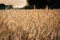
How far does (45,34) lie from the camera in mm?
2580

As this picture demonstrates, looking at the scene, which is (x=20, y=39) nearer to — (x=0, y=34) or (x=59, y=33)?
(x=0, y=34)

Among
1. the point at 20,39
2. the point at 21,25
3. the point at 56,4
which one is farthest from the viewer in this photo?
the point at 56,4

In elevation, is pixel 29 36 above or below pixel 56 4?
above

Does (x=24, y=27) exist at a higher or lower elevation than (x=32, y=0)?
higher

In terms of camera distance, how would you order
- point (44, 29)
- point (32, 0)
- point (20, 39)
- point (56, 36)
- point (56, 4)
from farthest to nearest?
point (56, 4) → point (32, 0) → point (44, 29) → point (56, 36) → point (20, 39)

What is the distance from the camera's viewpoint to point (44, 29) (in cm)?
273

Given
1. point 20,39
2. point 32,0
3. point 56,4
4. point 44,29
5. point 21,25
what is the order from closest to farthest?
point 20,39
point 44,29
point 21,25
point 32,0
point 56,4

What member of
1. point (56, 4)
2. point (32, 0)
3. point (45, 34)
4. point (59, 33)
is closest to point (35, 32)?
point (45, 34)

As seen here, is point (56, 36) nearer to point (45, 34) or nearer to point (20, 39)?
point (45, 34)

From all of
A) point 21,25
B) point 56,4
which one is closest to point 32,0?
point 56,4

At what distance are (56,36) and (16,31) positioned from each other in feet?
1.46

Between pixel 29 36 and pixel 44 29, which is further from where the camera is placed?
pixel 44 29

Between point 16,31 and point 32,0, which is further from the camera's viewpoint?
point 32,0

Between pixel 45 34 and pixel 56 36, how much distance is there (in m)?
0.12
